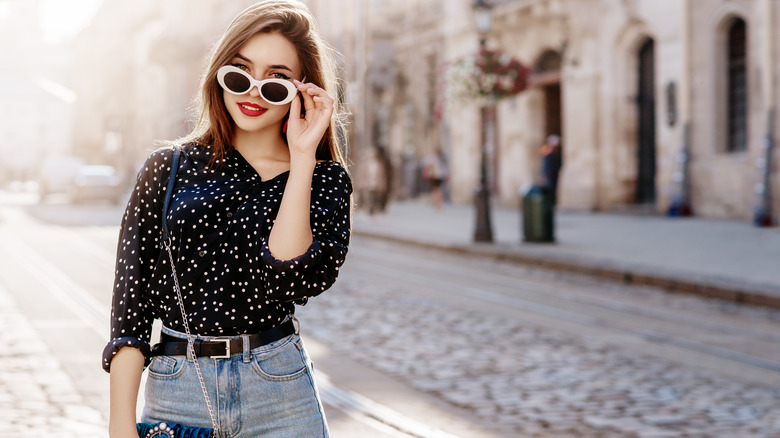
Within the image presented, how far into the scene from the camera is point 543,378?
6656 mm

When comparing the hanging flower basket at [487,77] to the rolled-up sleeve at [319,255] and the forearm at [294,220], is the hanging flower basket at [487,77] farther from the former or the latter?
the forearm at [294,220]

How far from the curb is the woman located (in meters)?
8.36

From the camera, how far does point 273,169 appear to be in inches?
104

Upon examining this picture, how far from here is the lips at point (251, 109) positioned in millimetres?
2598

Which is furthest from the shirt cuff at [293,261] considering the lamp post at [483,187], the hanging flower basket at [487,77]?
the hanging flower basket at [487,77]

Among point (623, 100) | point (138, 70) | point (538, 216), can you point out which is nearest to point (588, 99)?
point (623, 100)

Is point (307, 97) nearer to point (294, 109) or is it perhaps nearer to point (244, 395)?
point (294, 109)

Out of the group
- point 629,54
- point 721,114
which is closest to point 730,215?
point 721,114

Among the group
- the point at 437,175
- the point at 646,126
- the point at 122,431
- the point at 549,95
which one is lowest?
the point at 122,431

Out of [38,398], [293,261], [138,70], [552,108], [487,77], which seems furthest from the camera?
[138,70]

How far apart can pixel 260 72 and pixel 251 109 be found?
0.27 ft

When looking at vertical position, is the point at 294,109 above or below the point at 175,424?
above

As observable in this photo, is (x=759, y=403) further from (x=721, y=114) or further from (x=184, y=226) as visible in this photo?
(x=721, y=114)

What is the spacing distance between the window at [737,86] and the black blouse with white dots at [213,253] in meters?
19.7
